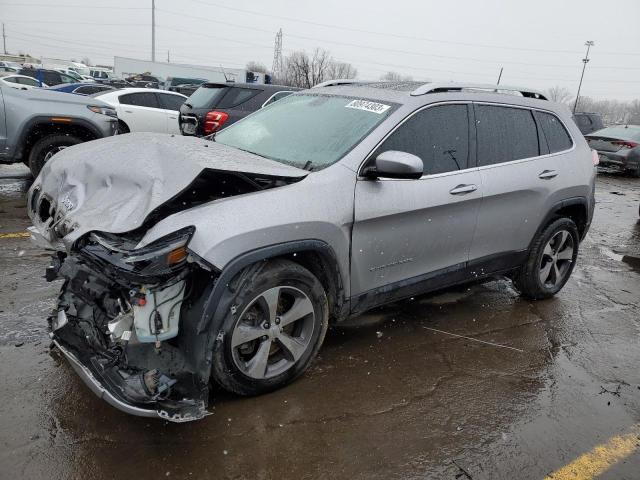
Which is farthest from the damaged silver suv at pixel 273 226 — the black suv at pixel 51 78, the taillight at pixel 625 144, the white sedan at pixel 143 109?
the black suv at pixel 51 78

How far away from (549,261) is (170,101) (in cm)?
983

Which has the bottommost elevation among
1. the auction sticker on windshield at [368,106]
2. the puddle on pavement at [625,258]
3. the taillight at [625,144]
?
the puddle on pavement at [625,258]

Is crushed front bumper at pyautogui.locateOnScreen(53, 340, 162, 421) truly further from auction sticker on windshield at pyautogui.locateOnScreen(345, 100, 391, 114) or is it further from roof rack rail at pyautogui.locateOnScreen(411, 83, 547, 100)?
roof rack rail at pyautogui.locateOnScreen(411, 83, 547, 100)

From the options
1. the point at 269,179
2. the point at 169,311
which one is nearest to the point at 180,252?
the point at 169,311

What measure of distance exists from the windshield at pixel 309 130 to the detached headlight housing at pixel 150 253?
105 centimetres

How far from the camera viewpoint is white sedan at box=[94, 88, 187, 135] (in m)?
11.0

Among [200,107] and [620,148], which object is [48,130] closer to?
[200,107]

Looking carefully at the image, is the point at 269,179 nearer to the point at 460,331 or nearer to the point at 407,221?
the point at 407,221

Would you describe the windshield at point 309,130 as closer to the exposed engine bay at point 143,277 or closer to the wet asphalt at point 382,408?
the exposed engine bay at point 143,277

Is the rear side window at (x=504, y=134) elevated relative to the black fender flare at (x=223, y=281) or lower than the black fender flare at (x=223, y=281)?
elevated

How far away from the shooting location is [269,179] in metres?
2.82

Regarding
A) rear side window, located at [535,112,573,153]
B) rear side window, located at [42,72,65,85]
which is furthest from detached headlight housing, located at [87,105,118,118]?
rear side window, located at [42,72,65,85]

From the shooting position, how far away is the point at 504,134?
4023 mm

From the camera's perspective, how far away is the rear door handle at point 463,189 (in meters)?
3.54
